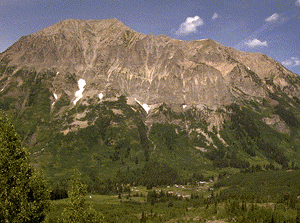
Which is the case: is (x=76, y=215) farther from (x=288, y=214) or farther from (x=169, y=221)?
(x=169, y=221)

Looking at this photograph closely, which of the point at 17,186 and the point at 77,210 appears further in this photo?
the point at 77,210

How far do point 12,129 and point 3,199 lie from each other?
821 cm

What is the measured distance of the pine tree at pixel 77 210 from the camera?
3125cm

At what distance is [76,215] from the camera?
31188mm

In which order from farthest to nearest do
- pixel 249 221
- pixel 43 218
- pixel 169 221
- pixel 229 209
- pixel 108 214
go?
pixel 108 214 < pixel 169 221 < pixel 229 209 < pixel 249 221 < pixel 43 218

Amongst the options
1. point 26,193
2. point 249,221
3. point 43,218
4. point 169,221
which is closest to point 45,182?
point 26,193

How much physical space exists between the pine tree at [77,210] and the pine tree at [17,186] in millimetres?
3128

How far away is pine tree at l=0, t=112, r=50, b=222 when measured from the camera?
2681 centimetres

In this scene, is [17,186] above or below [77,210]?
above

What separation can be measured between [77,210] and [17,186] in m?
8.59

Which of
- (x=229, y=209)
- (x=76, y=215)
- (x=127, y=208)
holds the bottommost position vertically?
(x=127, y=208)

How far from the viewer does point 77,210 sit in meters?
32.0

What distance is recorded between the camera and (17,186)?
2756cm

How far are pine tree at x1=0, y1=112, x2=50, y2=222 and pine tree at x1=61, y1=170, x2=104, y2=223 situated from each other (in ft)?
10.3
